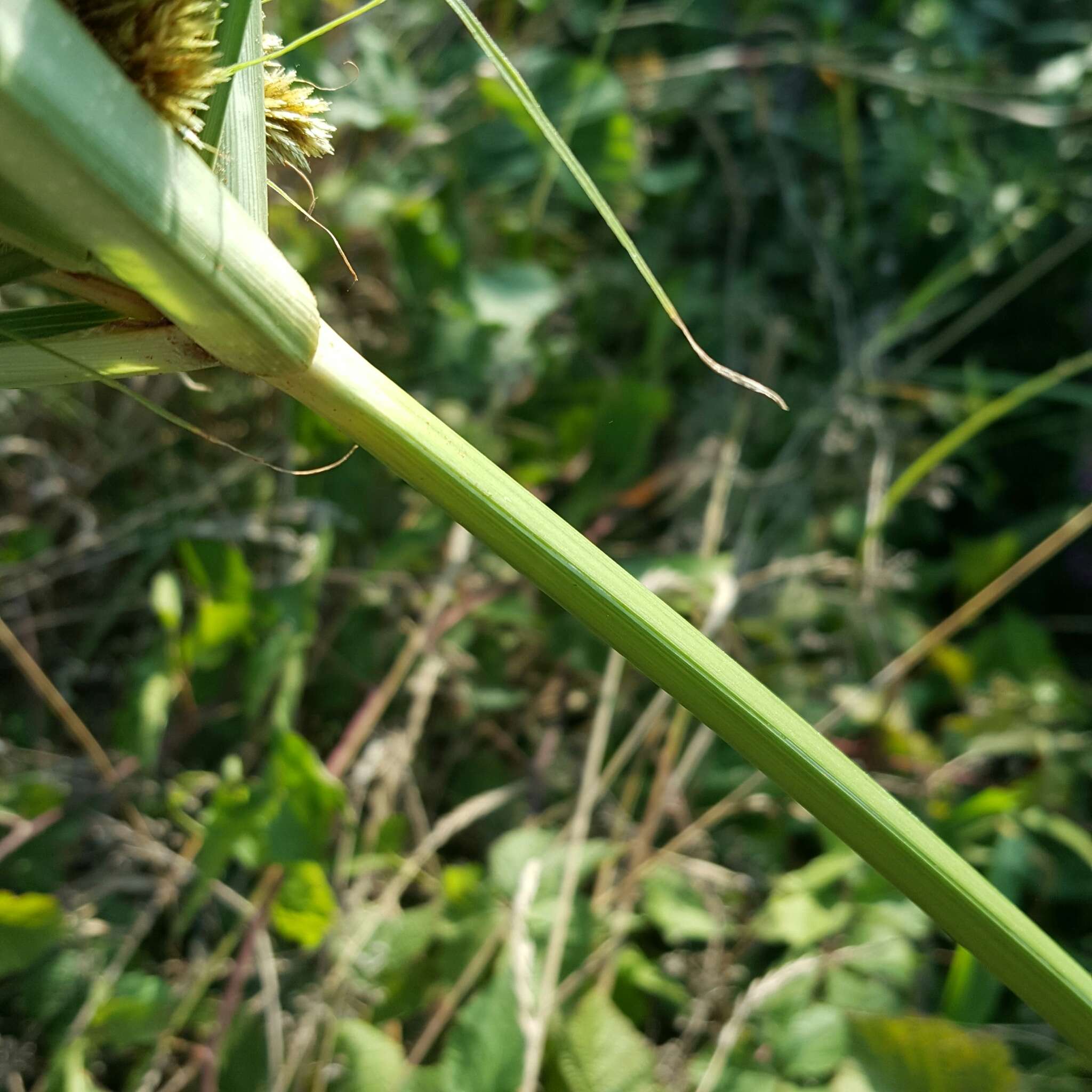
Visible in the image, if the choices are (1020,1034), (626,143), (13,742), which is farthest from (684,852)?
(626,143)

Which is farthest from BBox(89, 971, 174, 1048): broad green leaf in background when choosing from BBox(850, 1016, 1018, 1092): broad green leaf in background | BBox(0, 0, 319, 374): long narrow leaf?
BBox(0, 0, 319, 374): long narrow leaf

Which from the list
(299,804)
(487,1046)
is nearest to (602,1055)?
(487,1046)

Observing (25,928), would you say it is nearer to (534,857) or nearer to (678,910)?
(534,857)

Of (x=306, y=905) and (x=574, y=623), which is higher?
(x=574, y=623)

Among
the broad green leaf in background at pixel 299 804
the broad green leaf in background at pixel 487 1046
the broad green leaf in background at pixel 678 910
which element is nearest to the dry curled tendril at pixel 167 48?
the broad green leaf in background at pixel 299 804

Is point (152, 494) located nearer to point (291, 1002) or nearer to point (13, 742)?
point (13, 742)
